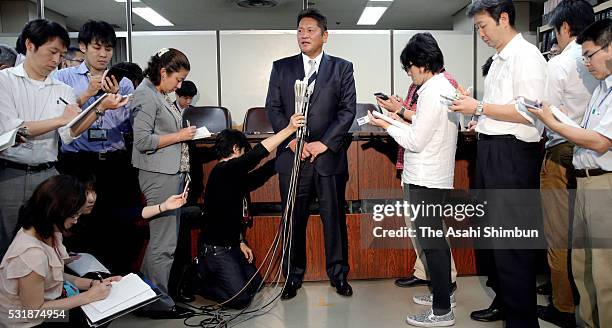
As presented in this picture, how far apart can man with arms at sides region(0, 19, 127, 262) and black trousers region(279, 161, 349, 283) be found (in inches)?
43.9

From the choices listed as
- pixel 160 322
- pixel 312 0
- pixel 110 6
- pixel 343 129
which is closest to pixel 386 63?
pixel 312 0

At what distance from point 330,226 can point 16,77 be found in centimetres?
168

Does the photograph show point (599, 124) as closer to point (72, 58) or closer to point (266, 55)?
point (72, 58)

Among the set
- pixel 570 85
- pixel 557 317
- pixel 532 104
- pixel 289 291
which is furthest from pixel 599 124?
pixel 289 291

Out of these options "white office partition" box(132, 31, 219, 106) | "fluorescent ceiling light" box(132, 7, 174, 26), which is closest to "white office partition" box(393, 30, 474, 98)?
"white office partition" box(132, 31, 219, 106)

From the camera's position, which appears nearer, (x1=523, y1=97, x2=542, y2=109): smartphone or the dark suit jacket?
(x1=523, y1=97, x2=542, y2=109): smartphone

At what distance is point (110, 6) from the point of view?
746 centimetres

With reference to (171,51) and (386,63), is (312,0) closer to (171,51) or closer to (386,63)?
(386,63)

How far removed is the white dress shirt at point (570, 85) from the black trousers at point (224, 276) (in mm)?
1738

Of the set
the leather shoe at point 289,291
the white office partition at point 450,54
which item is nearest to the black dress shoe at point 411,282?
the leather shoe at point 289,291

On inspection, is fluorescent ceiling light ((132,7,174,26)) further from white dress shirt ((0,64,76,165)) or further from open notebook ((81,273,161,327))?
open notebook ((81,273,161,327))

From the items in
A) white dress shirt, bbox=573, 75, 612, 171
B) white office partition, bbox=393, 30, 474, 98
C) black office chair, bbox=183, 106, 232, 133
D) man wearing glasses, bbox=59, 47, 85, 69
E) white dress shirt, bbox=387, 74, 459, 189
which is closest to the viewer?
white dress shirt, bbox=573, 75, 612, 171

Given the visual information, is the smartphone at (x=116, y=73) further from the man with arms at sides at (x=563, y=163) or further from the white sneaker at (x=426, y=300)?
the man with arms at sides at (x=563, y=163)

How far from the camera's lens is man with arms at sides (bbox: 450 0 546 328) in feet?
6.51
